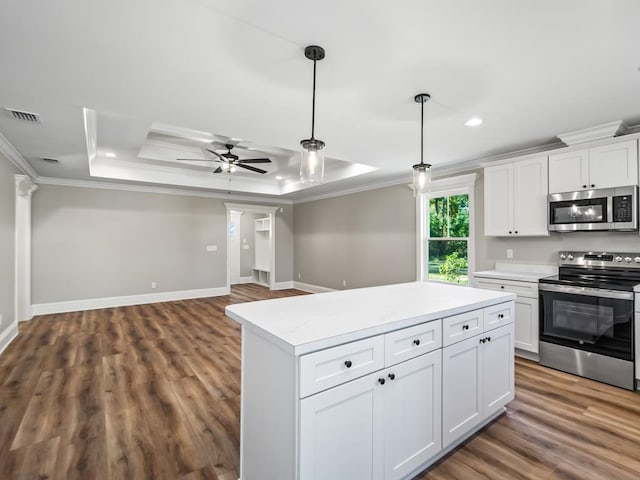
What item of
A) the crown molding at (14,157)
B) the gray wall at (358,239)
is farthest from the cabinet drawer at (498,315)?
the crown molding at (14,157)

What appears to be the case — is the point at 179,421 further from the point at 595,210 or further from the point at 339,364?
the point at 595,210

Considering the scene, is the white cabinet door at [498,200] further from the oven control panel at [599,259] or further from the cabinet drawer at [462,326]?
the cabinet drawer at [462,326]

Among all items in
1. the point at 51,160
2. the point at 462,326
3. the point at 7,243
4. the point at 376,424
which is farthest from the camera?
the point at 51,160

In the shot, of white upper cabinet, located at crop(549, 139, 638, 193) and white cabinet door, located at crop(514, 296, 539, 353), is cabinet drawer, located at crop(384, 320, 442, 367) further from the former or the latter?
white upper cabinet, located at crop(549, 139, 638, 193)

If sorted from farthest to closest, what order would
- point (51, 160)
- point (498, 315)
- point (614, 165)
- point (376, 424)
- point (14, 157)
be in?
1. point (51, 160)
2. point (14, 157)
3. point (614, 165)
4. point (498, 315)
5. point (376, 424)

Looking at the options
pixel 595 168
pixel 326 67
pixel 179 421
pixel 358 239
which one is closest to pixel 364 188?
pixel 358 239

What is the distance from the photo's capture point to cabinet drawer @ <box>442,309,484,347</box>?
6.27 feet

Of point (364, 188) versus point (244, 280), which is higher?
point (364, 188)

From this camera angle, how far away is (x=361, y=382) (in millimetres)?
1496

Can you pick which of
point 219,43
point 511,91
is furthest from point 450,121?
point 219,43

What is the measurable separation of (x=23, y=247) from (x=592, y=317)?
24.7 feet

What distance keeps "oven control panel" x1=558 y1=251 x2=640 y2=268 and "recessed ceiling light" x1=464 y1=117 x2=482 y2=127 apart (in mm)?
1803

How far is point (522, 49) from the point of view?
1993mm

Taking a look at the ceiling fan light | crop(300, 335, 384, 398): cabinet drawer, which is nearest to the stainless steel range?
the ceiling fan light
